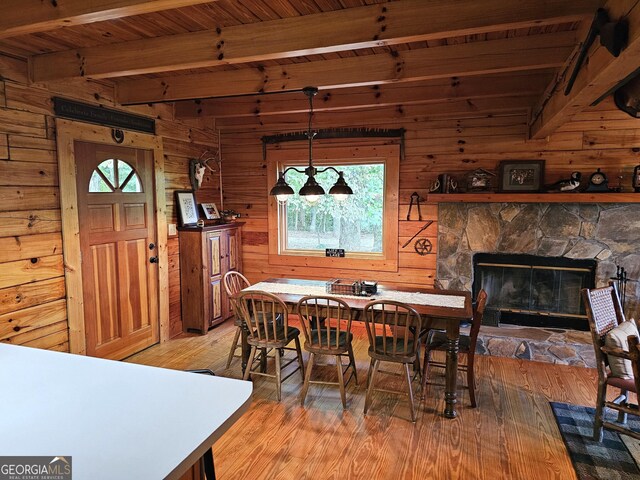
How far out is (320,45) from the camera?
2.32 m

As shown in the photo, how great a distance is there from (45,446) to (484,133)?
4435mm

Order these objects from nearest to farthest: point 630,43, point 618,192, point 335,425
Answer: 1. point 630,43
2. point 335,425
3. point 618,192

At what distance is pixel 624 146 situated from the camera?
4004 millimetres

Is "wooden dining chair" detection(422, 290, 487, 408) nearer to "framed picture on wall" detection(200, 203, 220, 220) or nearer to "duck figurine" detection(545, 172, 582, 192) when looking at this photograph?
"duck figurine" detection(545, 172, 582, 192)

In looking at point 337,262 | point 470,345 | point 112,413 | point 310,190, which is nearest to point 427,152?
point 337,262

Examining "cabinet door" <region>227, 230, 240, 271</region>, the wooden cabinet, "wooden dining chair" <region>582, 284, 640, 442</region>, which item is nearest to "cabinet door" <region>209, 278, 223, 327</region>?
the wooden cabinet

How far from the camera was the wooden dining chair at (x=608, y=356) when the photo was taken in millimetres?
2414

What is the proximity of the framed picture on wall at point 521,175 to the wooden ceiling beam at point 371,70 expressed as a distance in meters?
1.58

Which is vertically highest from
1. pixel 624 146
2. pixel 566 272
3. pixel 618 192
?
pixel 624 146

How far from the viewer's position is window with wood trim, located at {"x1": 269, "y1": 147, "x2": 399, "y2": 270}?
4.80 meters

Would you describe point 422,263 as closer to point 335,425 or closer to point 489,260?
point 489,260

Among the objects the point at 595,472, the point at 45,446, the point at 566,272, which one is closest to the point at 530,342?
the point at 566,272

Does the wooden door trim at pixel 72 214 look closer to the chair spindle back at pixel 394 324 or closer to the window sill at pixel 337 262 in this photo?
the window sill at pixel 337 262

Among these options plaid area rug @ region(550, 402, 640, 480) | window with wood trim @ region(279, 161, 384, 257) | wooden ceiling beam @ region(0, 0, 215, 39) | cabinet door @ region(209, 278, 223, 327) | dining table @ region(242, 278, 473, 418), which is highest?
wooden ceiling beam @ region(0, 0, 215, 39)
